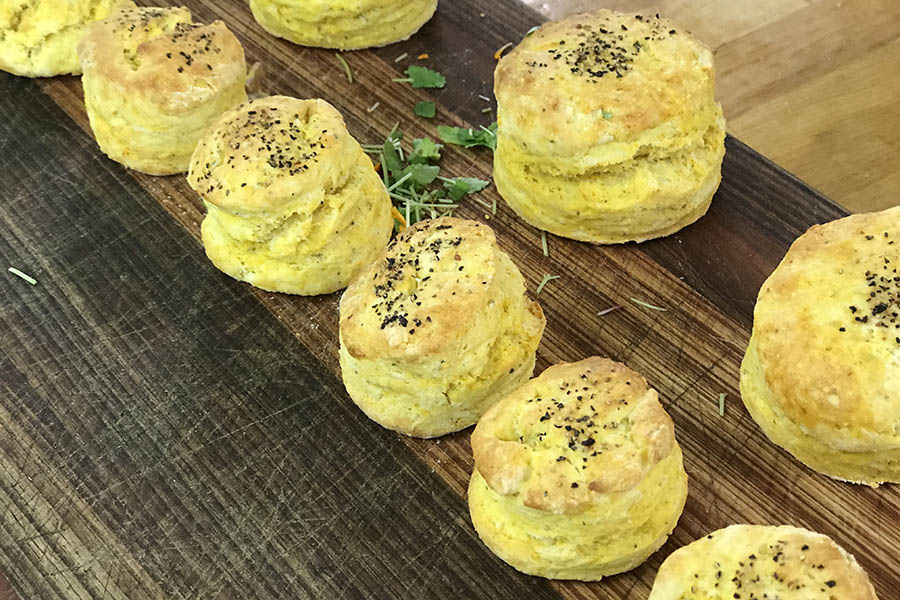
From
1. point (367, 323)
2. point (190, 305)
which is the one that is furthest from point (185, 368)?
point (367, 323)

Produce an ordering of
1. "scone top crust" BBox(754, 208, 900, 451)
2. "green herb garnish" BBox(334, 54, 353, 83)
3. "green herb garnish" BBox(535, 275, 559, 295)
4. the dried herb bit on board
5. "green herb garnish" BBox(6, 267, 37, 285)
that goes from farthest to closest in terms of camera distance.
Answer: "green herb garnish" BBox(334, 54, 353, 83) → the dried herb bit on board → "green herb garnish" BBox(6, 267, 37, 285) → "green herb garnish" BBox(535, 275, 559, 295) → "scone top crust" BBox(754, 208, 900, 451)

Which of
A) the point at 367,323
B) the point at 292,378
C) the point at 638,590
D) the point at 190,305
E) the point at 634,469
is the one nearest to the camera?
the point at 634,469

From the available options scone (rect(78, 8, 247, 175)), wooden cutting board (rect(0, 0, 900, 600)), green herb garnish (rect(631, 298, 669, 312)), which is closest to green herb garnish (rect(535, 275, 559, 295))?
wooden cutting board (rect(0, 0, 900, 600))

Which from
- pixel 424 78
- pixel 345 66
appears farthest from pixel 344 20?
pixel 424 78

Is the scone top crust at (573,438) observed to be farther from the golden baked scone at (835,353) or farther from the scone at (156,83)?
the scone at (156,83)

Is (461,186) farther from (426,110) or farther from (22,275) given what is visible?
(22,275)

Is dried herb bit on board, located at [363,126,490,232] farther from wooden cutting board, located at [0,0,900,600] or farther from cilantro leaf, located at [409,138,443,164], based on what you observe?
wooden cutting board, located at [0,0,900,600]

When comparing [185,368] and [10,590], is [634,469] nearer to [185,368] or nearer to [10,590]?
[185,368]

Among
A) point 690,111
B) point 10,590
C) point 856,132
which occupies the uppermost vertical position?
point 690,111
